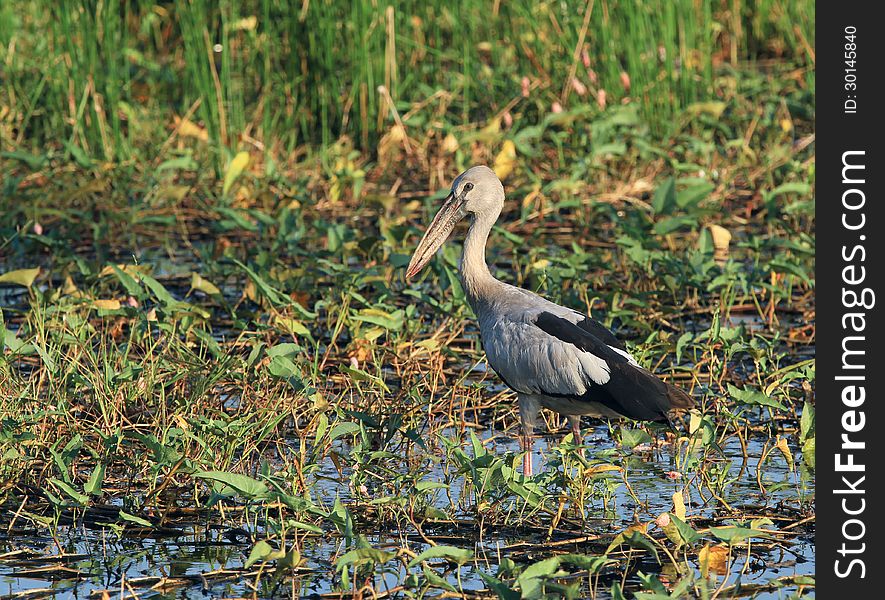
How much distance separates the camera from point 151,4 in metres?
9.51

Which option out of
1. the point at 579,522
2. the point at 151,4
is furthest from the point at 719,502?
the point at 151,4

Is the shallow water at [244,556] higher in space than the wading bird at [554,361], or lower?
lower

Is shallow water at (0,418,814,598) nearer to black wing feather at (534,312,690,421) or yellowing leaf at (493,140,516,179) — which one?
black wing feather at (534,312,690,421)

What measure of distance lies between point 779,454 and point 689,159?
3.53 m

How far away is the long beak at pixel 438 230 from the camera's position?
565 centimetres

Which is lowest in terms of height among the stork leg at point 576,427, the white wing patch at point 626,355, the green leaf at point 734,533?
the stork leg at point 576,427

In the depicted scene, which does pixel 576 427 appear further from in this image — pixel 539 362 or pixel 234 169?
pixel 234 169

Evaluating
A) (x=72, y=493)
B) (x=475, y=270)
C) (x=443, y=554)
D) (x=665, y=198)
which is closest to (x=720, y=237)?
(x=665, y=198)

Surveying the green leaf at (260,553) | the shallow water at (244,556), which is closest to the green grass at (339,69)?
the shallow water at (244,556)

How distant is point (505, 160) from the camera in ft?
26.4

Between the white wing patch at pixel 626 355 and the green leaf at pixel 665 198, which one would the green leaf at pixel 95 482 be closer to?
the white wing patch at pixel 626 355

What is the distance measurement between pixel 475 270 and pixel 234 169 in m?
2.65

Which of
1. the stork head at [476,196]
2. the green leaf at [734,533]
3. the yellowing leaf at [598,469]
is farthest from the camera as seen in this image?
the stork head at [476,196]
